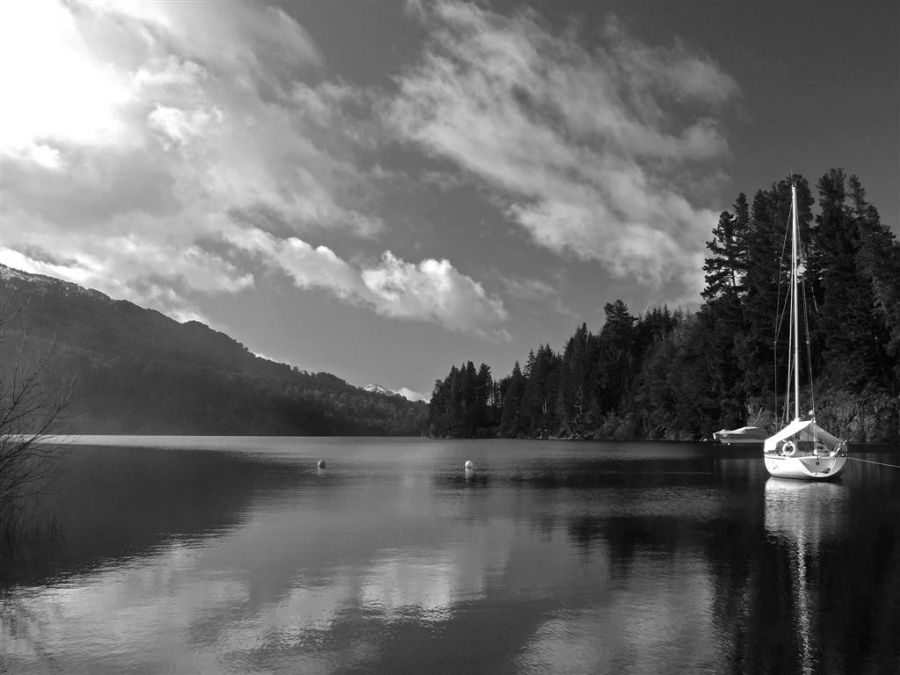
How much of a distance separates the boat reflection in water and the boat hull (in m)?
1.12

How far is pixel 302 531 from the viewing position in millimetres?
23328

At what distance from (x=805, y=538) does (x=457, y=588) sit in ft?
41.4

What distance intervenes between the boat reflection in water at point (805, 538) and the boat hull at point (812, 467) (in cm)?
112

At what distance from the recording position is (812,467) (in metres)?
42.4

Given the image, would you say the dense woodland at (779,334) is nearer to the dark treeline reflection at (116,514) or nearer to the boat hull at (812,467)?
the boat hull at (812,467)

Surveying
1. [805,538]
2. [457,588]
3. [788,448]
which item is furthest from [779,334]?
[457,588]

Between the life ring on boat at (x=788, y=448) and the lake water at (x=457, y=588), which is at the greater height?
the life ring on boat at (x=788, y=448)

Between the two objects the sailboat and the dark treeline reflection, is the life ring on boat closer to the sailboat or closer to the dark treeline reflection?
the sailboat

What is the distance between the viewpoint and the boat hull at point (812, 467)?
42.0 metres

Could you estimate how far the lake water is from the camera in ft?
34.9

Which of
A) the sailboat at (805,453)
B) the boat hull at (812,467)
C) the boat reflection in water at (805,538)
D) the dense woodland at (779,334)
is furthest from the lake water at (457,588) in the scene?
the dense woodland at (779,334)

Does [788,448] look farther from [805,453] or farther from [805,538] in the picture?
[805,538]

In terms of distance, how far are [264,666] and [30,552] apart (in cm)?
1311

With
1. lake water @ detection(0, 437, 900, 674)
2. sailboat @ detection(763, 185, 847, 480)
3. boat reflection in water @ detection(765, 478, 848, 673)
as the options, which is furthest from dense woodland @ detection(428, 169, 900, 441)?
lake water @ detection(0, 437, 900, 674)
